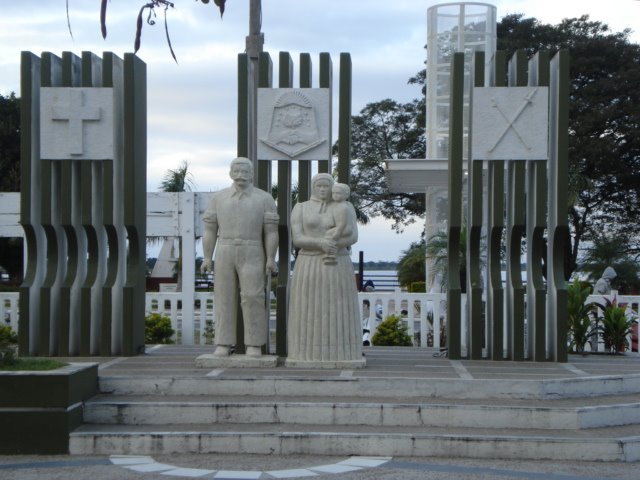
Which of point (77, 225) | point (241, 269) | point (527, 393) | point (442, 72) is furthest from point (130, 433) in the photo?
→ point (442, 72)

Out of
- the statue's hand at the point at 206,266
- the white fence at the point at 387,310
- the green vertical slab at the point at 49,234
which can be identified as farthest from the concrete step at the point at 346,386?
the white fence at the point at 387,310

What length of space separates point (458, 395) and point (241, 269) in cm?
276

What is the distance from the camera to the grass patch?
8.71 meters

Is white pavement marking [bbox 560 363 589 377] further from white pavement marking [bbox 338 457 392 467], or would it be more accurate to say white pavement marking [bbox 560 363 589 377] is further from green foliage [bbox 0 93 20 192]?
green foliage [bbox 0 93 20 192]

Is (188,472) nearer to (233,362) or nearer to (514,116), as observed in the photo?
(233,362)

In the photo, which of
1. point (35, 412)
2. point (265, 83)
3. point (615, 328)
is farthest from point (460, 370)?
point (35, 412)

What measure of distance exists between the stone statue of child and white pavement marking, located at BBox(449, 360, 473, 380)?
5.51 ft

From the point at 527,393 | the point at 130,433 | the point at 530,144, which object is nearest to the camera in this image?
the point at 130,433

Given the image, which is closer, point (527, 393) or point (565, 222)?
point (527, 393)

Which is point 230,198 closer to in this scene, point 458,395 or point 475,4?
point 458,395

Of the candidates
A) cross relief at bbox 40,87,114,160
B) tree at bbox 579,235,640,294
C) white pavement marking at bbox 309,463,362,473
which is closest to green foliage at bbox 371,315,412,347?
cross relief at bbox 40,87,114,160

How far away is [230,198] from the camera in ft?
35.8

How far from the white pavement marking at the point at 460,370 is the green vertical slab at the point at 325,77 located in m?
2.56

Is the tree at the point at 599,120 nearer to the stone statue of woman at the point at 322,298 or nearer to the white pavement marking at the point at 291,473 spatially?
the stone statue of woman at the point at 322,298
